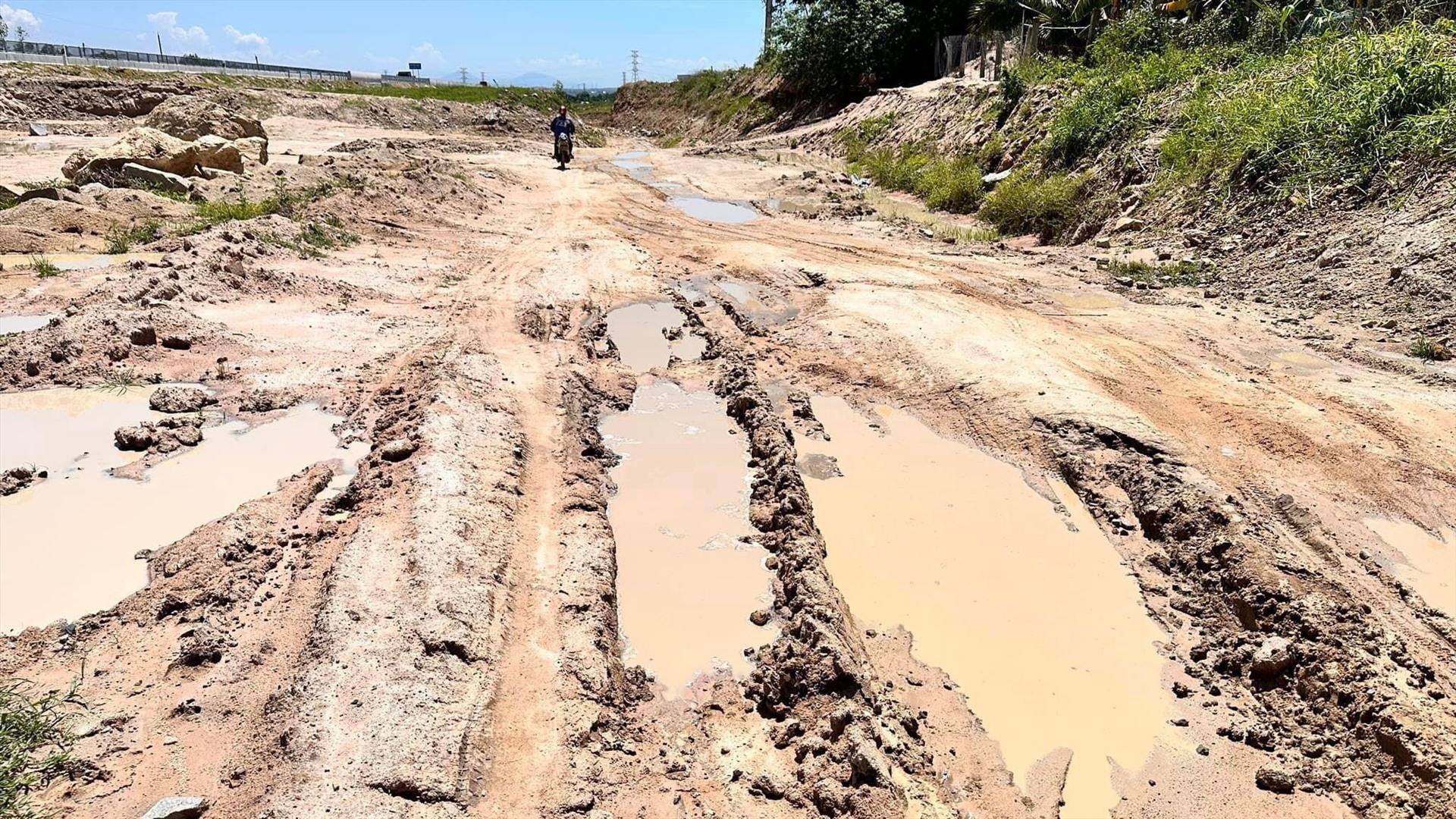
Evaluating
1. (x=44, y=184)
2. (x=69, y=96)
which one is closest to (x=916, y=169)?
(x=44, y=184)

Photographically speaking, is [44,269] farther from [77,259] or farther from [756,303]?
[756,303]

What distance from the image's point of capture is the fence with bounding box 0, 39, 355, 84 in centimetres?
3609

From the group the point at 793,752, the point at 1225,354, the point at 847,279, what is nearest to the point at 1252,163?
the point at 1225,354

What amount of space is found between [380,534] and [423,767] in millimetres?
1802

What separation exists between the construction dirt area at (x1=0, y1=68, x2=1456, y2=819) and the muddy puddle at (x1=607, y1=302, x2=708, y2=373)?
67 millimetres

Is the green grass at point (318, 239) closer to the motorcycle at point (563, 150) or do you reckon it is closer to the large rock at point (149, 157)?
the large rock at point (149, 157)

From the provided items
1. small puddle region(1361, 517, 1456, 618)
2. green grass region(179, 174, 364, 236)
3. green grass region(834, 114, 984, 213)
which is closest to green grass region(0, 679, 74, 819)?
small puddle region(1361, 517, 1456, 618)

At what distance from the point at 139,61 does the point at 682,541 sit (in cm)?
5067

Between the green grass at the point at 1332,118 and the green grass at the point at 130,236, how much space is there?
14.3m

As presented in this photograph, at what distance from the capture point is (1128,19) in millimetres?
16797

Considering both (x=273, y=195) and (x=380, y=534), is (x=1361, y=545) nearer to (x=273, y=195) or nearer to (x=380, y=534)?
(x=380, y=534)

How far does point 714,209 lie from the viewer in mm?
16078

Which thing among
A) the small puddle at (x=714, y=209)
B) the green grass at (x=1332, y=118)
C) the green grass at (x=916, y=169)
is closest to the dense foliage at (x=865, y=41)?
the green grass at (x=916, y=169)

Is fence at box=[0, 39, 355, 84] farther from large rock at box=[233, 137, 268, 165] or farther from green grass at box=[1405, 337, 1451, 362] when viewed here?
green grass at box=[1405, 337, 1451, 362]
